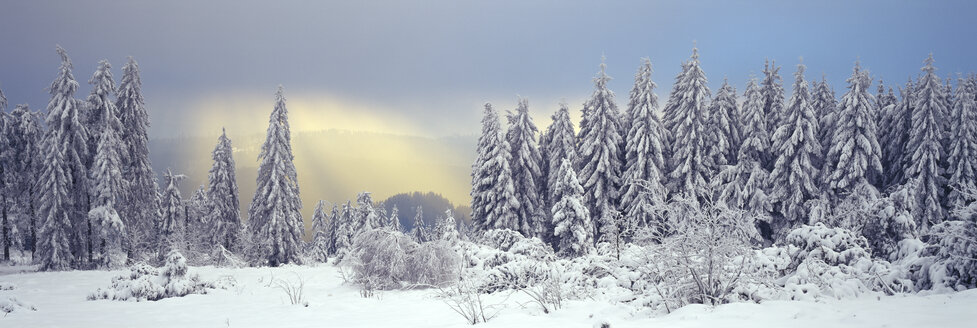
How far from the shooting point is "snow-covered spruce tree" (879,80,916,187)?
28109 mm

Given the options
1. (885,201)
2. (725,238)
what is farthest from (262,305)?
(885,201)

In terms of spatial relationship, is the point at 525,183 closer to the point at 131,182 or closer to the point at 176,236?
the point at 131,182

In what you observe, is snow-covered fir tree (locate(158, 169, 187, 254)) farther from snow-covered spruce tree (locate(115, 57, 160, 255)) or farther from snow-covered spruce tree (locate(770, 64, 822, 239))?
snow-covered spruce tree (locate(770, 64, 822, 239))

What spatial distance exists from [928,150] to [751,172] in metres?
8.05

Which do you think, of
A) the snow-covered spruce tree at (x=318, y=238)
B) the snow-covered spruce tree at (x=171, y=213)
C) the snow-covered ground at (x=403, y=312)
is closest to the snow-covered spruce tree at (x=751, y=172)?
the snow-covered ground at (x=403, y=312)

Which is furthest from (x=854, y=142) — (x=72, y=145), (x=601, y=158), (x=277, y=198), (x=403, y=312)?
(x=72, y=145)

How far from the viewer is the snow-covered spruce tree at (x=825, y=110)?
28906 millimetres

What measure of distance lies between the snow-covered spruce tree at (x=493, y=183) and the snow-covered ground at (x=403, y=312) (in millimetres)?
14570

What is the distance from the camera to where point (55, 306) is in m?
11.1

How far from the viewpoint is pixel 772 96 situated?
1195 inches

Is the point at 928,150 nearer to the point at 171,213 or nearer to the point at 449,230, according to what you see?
the point at 449,230

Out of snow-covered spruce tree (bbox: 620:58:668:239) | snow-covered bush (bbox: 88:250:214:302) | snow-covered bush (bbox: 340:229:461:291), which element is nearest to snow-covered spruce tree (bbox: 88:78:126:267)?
snow-covered bush (bbox: 88:250:214:302)

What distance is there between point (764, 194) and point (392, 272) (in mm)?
21703

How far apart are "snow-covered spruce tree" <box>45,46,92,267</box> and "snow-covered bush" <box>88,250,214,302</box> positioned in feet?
39.1
